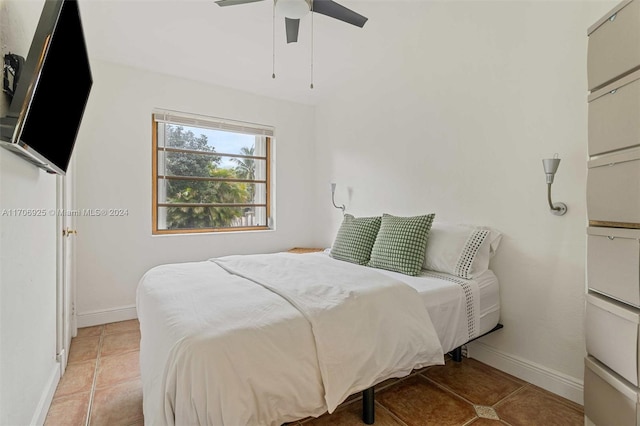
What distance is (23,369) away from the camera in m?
1.30

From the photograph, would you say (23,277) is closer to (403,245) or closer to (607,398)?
(403,245)

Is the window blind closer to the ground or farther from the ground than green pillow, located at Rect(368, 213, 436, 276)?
farther from the ground

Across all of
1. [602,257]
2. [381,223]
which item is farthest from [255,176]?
[602,257]

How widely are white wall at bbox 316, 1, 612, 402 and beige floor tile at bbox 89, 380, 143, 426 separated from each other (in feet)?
7.55

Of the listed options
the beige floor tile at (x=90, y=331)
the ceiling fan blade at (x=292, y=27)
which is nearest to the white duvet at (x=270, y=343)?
the beige floor tile at (x=90, y=331)

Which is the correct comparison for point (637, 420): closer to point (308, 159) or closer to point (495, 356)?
point (495, 356)

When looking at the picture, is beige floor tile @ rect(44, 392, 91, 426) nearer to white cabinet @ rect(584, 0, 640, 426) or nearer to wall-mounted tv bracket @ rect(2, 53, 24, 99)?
wall-mounted tv bracket @ rect(2, 53, 24, 99)

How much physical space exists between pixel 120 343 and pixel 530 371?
10.1ft

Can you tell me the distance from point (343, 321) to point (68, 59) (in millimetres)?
1692

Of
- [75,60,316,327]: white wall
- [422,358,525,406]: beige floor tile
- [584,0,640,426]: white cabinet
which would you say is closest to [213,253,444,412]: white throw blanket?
[422,358,525,406]: beige floor tile

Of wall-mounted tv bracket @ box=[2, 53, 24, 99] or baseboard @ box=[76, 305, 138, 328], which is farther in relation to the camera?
baseboard @ box=[76, 305, 138, 328]

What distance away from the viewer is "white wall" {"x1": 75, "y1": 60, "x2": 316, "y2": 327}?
117 inches

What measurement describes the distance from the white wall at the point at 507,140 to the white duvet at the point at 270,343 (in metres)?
0.87

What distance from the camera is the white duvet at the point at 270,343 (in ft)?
3.50
